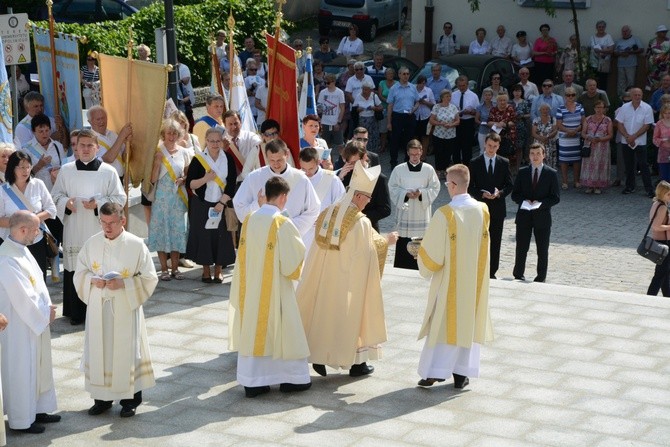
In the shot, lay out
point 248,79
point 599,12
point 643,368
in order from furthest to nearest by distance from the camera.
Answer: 1. point 599,12
2. point 248,79
3. point 643,368

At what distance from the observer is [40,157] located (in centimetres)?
1210

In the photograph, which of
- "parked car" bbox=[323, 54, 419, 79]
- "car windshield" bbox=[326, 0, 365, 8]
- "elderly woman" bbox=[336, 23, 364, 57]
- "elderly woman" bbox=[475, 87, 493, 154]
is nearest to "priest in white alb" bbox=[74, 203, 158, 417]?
"elderly woman" bbox=[475, 87, 493, 154]

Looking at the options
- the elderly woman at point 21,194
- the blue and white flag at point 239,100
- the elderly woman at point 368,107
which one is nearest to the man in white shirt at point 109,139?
the elderly woman at point 21,194

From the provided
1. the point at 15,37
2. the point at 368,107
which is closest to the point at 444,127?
the point at 368,107

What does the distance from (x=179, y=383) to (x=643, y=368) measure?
3714 millimetres

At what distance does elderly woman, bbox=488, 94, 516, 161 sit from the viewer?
19.3 m

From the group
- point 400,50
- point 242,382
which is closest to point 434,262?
point 242,382

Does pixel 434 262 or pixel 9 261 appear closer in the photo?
pixel 9 261

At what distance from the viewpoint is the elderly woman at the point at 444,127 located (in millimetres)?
19719

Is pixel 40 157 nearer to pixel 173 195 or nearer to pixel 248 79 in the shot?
pixel 173 195

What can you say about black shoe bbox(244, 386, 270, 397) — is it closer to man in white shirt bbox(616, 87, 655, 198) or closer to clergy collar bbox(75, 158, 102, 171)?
clergy collar bbox(75, 158, 102, 171)

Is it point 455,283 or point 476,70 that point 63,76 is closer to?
point 455,283

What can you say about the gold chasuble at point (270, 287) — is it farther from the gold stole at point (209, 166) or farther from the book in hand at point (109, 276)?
the gold stole at point (209, 166)

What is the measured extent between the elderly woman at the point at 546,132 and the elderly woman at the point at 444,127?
4.36 feet
